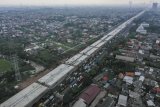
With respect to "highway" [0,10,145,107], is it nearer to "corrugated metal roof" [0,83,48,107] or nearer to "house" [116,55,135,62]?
"corrugated metal roof" [0,83,48,107]

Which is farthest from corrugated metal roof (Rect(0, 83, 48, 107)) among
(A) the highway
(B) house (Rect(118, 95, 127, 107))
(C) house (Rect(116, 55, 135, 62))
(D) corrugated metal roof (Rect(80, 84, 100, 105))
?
(C) house (Rect(116, 55, 135, 62))

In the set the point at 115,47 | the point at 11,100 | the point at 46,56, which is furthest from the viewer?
the point at 115,47

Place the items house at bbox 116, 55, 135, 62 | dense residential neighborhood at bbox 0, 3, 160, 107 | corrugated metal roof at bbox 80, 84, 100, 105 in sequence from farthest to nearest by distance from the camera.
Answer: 1. house at bbox 116, 55, 135, 62
2. dense residential neighborhood at bbox 0, 3, 160, 107
3. corrugated metal roof at bbox 80, 84, 100, 105

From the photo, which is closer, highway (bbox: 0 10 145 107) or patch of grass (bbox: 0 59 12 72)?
highway (bbox: 0 10 145 107)

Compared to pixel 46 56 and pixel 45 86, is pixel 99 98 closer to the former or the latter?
pixel 45 86

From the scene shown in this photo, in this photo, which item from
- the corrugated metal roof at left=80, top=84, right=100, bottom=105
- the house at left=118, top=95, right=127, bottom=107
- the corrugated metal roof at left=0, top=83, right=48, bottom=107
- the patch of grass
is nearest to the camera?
the corrugated metal roof at left=0, top=83, right=48, bottom=107

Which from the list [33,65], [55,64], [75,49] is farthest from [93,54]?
[33,65]

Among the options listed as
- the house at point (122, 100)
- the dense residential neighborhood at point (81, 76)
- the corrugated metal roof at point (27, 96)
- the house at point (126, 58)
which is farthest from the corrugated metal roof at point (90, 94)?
the house at point (126, 58)

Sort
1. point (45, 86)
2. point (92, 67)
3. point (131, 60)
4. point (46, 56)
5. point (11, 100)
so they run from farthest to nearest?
point (46, 56)
point (131, 60)
point (92, 67)
point (45, 86)
point (11, 100)
